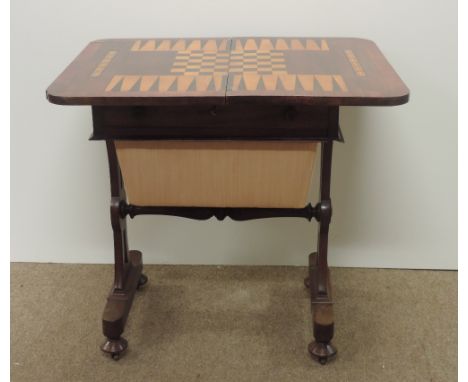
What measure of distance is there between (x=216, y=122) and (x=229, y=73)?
151 mm

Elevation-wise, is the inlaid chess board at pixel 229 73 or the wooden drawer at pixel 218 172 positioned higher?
the inlaid chess board at pixel 229 73

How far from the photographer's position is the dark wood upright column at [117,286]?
204 cm

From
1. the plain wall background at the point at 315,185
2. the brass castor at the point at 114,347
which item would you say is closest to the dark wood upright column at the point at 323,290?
the plain wall background at the point at 315,185

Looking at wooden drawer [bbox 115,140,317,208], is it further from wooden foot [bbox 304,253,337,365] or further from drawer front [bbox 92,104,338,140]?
wooden foot [bbox 304,253,337,365]

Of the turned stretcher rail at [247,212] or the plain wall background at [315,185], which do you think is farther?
the plain wall background at [315,185]

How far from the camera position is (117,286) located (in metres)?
2.16

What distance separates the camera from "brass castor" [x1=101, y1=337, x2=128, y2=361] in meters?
2.05

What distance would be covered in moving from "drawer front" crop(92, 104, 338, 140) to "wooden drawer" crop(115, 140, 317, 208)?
54 mm

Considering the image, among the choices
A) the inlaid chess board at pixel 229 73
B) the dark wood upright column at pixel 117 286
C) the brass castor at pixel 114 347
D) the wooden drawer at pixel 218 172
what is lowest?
the brass castor at pixel 114 347

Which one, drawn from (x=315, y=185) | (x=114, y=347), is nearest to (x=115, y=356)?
(x=114, y=347)

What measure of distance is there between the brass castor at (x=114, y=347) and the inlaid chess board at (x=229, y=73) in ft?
2.91

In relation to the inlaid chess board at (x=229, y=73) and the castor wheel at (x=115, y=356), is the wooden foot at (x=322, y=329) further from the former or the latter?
the inlaid chess board at (x=229, y=73)

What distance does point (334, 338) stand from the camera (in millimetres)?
2145

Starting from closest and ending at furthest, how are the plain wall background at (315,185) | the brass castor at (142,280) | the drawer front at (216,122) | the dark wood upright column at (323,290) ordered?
the drawer front at (216,122) < the dark wood upright column at (323,290) < the plain wall background at (315,185) < the brass castor at (142,280)
